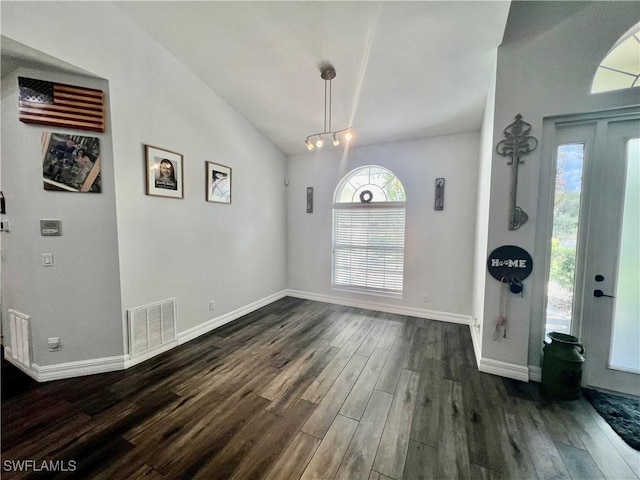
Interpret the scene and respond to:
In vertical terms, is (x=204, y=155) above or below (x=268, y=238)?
above

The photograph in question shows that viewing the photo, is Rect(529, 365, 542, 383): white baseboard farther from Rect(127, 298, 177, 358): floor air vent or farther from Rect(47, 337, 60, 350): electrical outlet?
Rect(47, 337, 60, 350): electrical outlet

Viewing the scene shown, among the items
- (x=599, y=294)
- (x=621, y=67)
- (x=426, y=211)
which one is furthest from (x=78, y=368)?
(x=621, y=67)

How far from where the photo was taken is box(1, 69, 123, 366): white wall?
219cm

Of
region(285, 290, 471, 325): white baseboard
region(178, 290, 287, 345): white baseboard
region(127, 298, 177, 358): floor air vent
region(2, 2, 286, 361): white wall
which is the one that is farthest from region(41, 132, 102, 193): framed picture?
region(285, 290, 471, 325): white baseboard

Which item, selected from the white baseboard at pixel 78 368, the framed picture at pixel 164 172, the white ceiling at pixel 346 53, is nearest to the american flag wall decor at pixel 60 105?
the white ceiling at pixel 346 53

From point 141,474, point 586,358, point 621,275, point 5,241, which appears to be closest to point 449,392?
point 586,358

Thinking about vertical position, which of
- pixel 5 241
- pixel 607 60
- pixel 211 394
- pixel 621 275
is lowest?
pixel 211 394

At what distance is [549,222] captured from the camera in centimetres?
226

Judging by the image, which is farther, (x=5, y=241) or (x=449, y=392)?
(x=5, y=241)

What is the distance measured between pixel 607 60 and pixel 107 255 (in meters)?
4.68

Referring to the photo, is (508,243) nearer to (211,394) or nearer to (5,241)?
(211,394)

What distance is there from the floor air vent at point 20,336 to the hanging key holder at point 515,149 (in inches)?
180

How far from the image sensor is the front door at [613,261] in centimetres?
207

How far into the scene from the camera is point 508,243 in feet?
7.66
